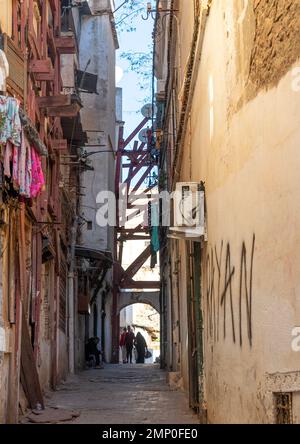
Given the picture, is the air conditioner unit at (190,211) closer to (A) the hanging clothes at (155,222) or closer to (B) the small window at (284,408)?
(B) the small window at (284,408)

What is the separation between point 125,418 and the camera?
9492 mm

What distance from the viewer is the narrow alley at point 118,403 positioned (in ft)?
30.9

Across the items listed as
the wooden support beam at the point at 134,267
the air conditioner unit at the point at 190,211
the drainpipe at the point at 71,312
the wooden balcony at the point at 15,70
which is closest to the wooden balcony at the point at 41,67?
the wooden balcony at the point at 15,70

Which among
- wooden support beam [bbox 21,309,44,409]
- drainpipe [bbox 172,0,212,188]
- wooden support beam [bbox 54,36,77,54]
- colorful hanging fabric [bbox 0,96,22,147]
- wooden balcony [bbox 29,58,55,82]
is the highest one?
wooden support beam [bbox 54,36,77,54]

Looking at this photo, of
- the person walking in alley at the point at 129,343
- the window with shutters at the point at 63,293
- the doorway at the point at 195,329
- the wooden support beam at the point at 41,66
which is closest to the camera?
the doorway at the point at 195,329

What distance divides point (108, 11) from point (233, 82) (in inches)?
938

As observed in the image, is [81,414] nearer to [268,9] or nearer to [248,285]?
[248,285]

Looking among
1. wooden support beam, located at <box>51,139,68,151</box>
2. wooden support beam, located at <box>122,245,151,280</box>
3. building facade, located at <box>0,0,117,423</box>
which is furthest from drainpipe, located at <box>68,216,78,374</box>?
wooden support beam, located at <box>122,245,151,280</box>

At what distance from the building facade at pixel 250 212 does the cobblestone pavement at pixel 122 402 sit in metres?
1.11

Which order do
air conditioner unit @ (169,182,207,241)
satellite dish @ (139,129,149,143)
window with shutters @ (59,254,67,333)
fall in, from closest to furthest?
air conditioner unit @ (169,182,207,241)
window with shutters @ (59,254,67,333)
satellite dish @ (139,129,149,143)

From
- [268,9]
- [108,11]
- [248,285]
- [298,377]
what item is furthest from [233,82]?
[108,11]

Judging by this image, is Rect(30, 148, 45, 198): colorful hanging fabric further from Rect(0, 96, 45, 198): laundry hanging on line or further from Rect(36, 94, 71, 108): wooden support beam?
Rect(36, 94, 71, 108): wooden support beam

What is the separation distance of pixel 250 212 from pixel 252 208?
80 mm

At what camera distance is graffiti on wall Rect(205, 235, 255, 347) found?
559cm
